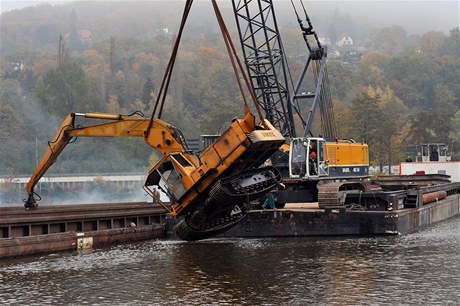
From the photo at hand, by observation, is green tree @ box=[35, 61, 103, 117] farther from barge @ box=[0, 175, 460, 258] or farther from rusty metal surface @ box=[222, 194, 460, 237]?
rusty metal surface @ box=[222, 194, 460, 237]

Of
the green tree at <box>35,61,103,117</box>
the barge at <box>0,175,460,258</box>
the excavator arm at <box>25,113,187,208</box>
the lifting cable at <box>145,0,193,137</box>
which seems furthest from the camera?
the green tree at <box>35,61,103,117</box>

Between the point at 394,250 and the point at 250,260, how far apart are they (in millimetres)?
6532

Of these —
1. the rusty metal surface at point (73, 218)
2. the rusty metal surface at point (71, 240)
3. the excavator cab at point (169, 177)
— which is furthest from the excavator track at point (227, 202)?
the rusty metal surface at point (73, 218)

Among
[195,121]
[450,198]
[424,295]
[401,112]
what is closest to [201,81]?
[195,121]

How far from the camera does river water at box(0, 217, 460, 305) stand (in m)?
24.0

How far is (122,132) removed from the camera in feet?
118

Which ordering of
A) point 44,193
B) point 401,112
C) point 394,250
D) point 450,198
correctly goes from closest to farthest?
point 394,250 → point 450,198 → point 44,193 → point 401,112

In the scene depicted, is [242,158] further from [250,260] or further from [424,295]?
[424,295]

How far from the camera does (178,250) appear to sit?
3503cm

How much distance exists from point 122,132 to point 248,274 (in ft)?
35.8

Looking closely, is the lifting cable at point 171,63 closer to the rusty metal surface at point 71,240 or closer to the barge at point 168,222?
the rusty metal surface at point 71,240

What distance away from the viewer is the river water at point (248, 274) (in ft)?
78.8

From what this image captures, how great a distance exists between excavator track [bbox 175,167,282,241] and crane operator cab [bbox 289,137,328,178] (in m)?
9.09

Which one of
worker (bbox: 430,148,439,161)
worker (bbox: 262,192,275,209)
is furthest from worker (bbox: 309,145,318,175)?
worker (bbox: 430,148,439,161)
